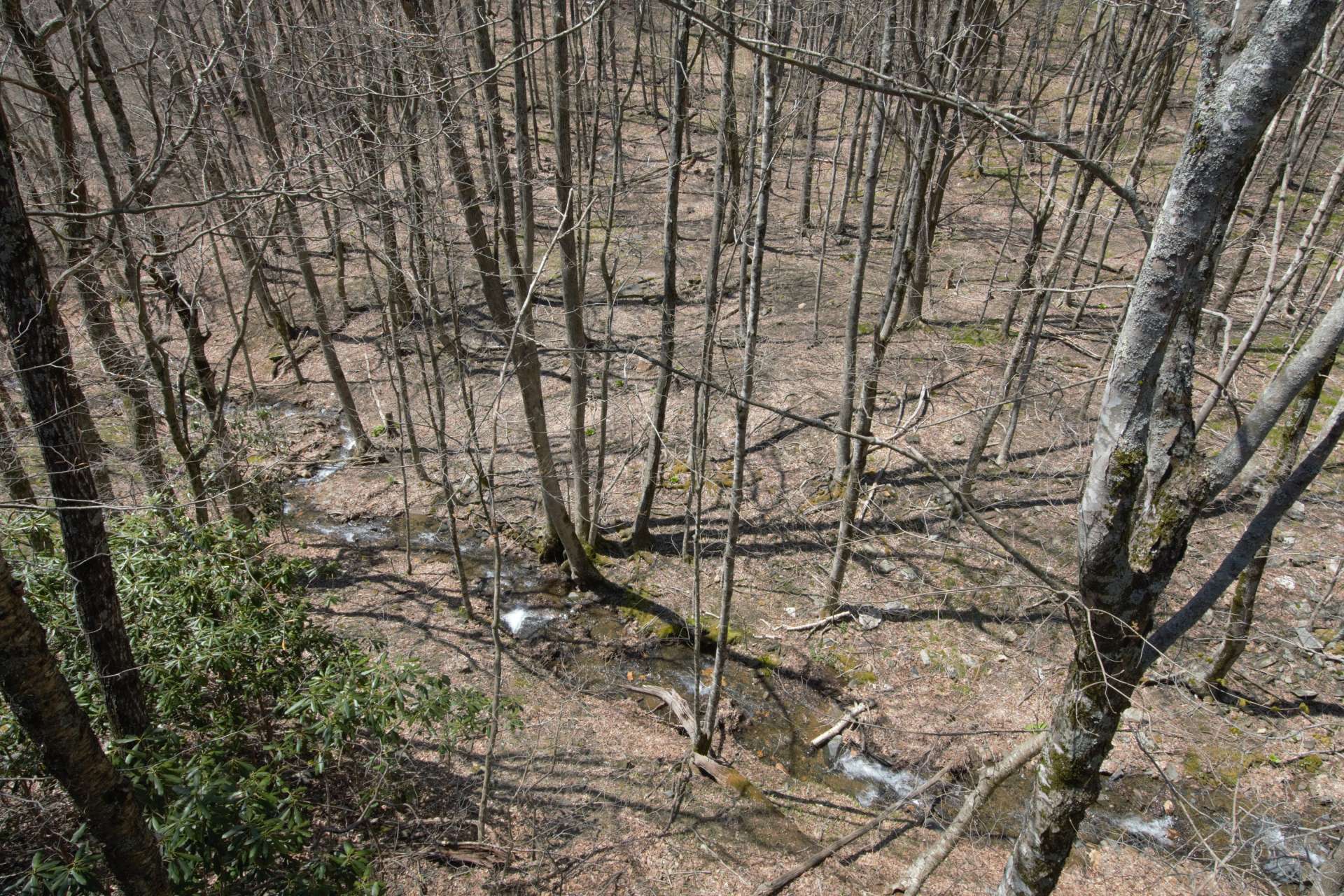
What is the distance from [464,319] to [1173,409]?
18.1 m

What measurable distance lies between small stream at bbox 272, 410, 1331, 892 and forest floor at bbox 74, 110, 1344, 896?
84 millimetres

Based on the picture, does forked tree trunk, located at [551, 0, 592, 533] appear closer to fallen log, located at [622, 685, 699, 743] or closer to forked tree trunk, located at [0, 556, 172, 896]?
fallen log, located at [622, 685, 699, 743]

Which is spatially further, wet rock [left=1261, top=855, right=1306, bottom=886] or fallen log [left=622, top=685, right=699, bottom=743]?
fallen log [left=622, top=685, right=699, bottom=743]

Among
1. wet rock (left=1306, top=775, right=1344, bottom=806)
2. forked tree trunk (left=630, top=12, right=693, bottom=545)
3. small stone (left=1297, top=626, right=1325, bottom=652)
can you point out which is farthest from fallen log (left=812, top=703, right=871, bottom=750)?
small stone (left=1297, top=626, right=1325, bottom=652)

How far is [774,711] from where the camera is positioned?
31.4 ft

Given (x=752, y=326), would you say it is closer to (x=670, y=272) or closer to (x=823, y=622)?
(x=670, y=272)

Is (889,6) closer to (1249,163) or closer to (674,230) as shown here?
(674,230)

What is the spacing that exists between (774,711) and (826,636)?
1.41 metres

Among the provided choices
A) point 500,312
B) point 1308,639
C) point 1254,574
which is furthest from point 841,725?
point 500,312

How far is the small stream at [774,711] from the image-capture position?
743 cm

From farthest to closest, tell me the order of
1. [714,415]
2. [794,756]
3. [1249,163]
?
[714,415]
[794,756]
[1249,163]

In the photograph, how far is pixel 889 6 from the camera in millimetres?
7520

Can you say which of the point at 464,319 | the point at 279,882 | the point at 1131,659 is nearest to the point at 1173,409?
the point at 1131,659

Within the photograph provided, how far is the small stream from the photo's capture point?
7.43 m
